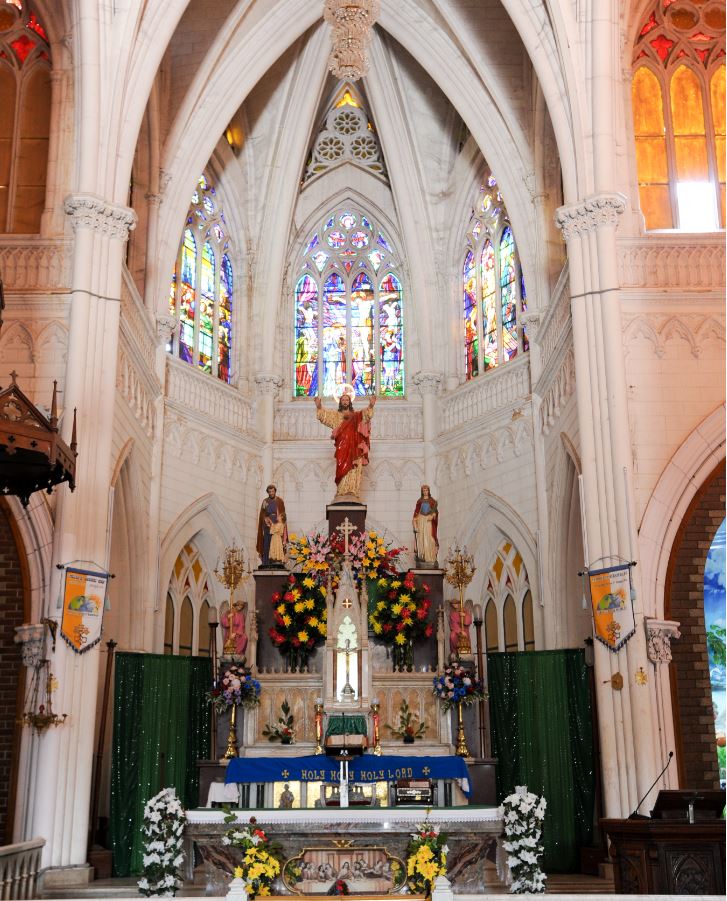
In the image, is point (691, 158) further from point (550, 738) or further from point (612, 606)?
point (550, 738)

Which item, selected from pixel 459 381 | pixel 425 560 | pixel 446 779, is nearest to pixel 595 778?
pixel 446 779

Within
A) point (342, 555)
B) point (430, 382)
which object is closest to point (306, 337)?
point (430, 382)

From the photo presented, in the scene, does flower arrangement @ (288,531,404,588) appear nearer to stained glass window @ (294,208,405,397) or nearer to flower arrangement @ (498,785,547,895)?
flower arrangement @ (498,785,547,895)

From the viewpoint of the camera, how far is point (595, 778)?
15.7 m

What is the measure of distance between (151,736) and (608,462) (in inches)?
303

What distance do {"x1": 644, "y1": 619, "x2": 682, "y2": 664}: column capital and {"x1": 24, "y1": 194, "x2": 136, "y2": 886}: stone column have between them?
7.28 meters

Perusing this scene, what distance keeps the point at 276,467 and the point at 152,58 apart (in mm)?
8923

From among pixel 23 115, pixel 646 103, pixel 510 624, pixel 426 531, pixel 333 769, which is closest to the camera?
pixel 333 769

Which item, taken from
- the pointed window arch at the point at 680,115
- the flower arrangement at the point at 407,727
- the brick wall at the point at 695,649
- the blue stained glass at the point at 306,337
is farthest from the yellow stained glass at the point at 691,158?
the blue stained glass at the point at 306,337

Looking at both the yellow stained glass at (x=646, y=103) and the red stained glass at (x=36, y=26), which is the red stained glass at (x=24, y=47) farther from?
the yellow stained glass at (x=646, y=103)

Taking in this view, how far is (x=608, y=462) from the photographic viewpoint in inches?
599

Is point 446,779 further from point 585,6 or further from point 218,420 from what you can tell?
point 585,6

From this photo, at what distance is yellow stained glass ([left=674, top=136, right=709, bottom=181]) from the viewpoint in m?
17.5

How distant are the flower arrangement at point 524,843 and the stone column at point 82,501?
234 inches
